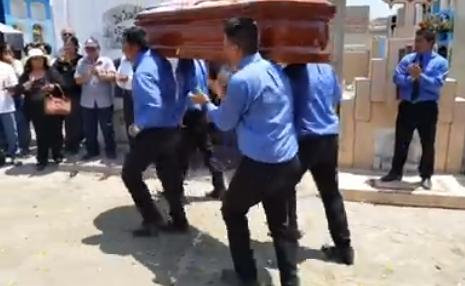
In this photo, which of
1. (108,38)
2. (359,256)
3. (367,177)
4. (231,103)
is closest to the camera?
(231,103)

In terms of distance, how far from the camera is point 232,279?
12.6ft

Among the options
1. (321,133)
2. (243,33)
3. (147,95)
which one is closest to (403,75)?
(321,133)

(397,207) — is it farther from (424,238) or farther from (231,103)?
(231,103)

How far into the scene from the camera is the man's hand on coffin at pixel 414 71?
5375mm

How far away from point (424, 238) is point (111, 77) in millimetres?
4299

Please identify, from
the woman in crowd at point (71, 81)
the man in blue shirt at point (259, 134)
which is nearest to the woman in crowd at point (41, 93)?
the woman in crowd at point (71, 81)

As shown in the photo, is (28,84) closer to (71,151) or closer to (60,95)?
(60,95)

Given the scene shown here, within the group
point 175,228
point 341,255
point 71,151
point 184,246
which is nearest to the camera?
point 341,255

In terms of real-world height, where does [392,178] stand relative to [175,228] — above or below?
above

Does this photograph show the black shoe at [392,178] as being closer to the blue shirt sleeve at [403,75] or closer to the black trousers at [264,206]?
the blue shirt sleeve at [403,75]

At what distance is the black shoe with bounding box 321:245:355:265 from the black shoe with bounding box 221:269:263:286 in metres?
0.76

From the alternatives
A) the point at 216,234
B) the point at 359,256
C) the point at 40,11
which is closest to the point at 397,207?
the point at 359,256

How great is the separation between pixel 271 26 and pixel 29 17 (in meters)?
11.5

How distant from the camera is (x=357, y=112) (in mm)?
6301
